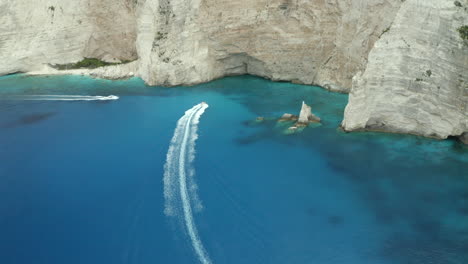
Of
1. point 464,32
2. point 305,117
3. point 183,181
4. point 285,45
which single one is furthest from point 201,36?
point 464,32

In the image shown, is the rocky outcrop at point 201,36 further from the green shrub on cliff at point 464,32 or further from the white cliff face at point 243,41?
the green shrub on cliff at point 464,32

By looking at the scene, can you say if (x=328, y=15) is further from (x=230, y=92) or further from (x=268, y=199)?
(x=268, y=199)

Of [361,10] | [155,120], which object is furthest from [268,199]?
[361,10]

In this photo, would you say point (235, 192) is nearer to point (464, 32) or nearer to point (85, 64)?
point (464, 32)

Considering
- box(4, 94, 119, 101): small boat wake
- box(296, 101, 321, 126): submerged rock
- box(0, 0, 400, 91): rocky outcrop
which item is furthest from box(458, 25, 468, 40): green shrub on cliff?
box(4, 94, 119, 101): small boat wake

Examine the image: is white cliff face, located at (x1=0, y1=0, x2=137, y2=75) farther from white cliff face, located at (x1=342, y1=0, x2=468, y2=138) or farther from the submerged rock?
white cliff face, located at (x1=342, y1=0, x2=468, y2=138)
